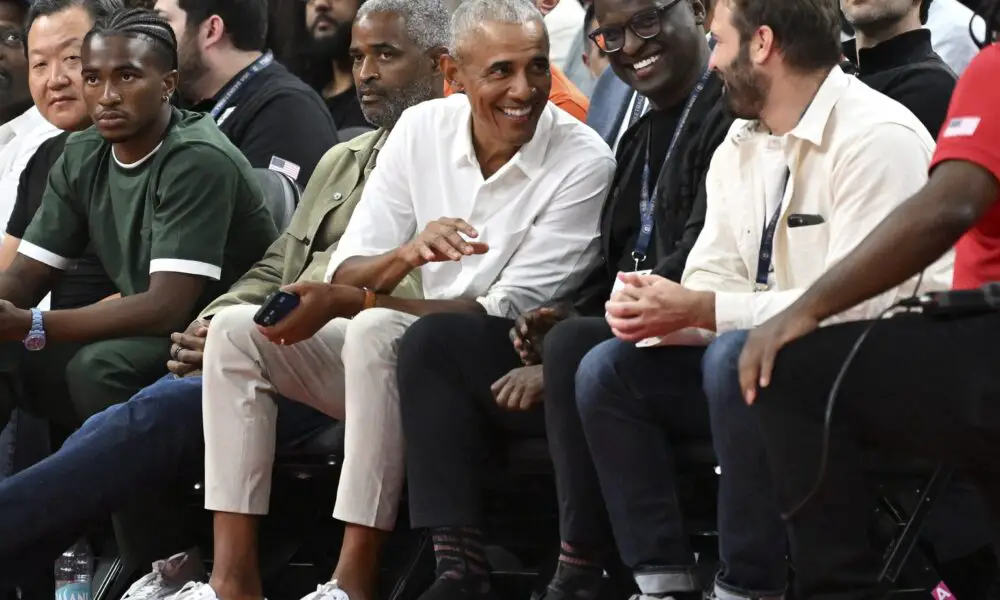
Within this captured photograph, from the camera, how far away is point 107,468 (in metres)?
4.32

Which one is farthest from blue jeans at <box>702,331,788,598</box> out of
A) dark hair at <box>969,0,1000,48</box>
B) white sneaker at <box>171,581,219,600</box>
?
white sneaker at <box>171,581,219,600</box>

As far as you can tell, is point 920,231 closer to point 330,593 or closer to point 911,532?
point 911,532

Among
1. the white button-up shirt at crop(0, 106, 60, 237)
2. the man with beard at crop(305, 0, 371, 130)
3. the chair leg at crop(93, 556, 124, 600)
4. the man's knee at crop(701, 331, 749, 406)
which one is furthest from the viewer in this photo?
the man with beard at crop(305, 0, 371, 130)

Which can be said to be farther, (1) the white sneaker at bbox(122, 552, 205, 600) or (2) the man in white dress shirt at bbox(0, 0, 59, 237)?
(2) the man in white dress shirt at bbox(0, 0, 59, 237)

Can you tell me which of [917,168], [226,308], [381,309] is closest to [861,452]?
[917,168]

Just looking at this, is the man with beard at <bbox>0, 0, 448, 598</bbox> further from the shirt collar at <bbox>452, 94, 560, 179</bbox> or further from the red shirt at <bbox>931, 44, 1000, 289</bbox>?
the red shirt at <bbox>931, 44, 1000, 289</bbox>

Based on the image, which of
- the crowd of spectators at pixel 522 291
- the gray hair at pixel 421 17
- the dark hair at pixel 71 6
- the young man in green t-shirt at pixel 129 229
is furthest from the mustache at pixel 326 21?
the young man in green t-shirt at pixel 129 229

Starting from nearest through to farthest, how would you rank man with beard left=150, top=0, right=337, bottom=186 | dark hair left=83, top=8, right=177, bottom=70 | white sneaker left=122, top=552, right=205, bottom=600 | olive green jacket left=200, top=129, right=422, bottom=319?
white sneaker left=122, top=552, right=205, bottom=600 < olive green jacket left=200, top=129, right=422, bottom=319 < dark hair left=83, top=8, right=177, bottom=70 < man with beard left=150, top=0, right=337, bottom=186

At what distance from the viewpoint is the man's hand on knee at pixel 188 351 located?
14.8ft

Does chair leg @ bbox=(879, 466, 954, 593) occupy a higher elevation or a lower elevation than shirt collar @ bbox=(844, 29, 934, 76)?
lower

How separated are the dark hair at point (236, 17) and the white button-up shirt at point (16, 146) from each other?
0.65 meters

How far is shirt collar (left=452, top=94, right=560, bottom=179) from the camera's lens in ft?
14.6

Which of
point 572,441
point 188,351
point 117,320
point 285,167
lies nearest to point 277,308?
point 188,351

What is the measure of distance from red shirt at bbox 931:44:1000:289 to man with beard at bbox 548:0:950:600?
343 mm
